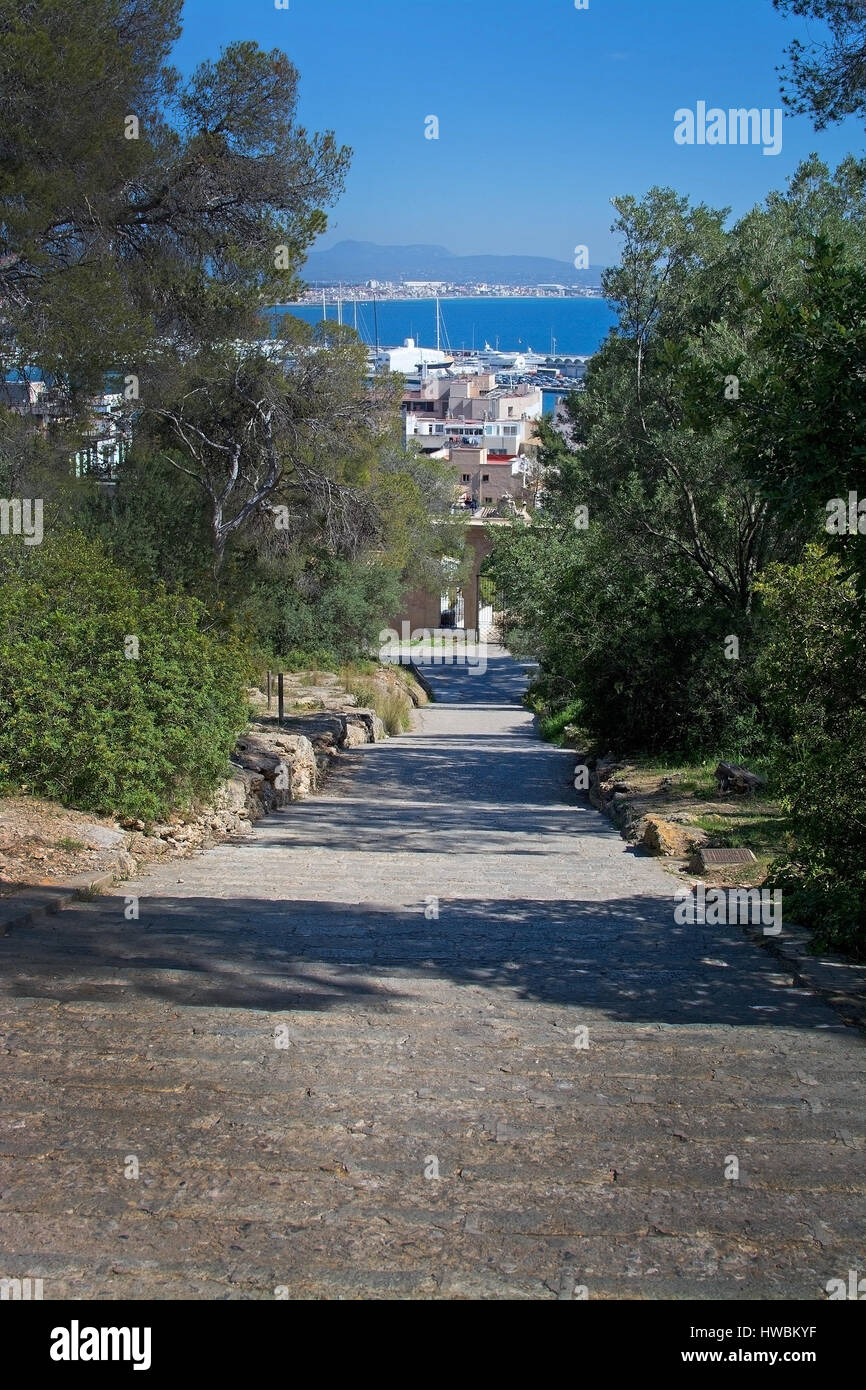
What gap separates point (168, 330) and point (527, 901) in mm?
12085

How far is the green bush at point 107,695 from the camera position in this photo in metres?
8.44

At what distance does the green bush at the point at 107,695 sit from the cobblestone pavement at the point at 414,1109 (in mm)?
1971

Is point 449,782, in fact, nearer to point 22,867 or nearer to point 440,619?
point 22,867

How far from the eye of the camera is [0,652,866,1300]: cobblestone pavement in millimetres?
2895

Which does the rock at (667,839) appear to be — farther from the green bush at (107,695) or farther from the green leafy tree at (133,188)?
the green leafy tree at (133,188)

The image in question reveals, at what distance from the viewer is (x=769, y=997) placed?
531 centimetres

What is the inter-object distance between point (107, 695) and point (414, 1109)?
5.57 meters

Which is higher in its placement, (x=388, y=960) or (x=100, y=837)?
(x=100, y=837)

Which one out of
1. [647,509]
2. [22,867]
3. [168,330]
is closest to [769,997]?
[22,867]

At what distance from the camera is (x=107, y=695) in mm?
8734
